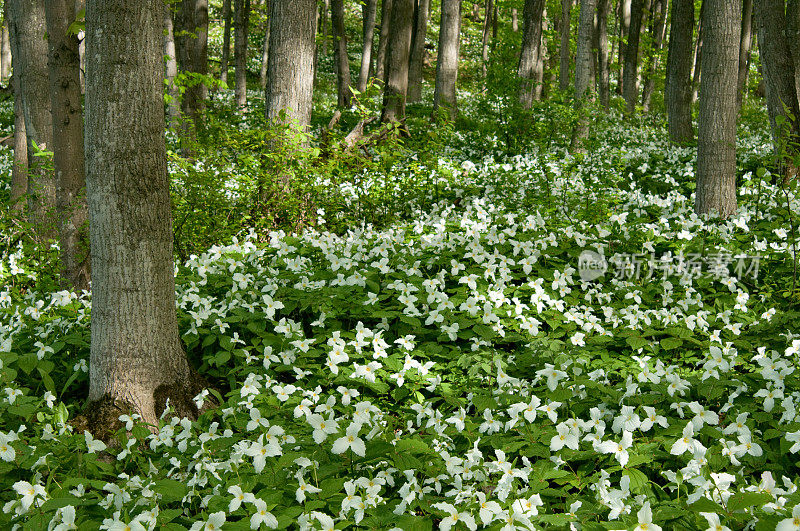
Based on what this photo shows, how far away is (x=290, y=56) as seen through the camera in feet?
22.7

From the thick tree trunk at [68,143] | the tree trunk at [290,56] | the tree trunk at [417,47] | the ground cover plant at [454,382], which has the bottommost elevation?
the ground cover plant at [454,382]

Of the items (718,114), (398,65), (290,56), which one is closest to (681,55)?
(718,114)

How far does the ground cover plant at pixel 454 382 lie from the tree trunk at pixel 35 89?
568 millimetres

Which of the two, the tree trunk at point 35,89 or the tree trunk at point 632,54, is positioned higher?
the tree trunk at point 632,54

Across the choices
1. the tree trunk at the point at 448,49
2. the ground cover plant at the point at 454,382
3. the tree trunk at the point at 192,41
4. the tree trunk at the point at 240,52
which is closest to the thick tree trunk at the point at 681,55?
the tree trunk at the point at 448,49

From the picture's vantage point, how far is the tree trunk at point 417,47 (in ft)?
48.2

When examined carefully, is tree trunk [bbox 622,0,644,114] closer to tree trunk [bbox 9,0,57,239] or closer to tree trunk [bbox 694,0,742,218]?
tree trunk [bbox 694,0,742,218]

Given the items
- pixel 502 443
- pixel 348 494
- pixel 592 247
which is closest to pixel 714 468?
pixel 502 443

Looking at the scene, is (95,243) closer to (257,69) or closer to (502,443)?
(502,443)

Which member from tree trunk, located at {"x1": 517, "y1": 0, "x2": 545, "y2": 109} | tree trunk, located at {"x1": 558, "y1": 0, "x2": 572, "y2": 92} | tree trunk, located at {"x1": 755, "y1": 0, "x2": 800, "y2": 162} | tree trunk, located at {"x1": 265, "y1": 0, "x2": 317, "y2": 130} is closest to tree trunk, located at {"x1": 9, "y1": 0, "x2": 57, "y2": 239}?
tree trunk, located at {"x1": 265, "y1": 0, "x2": 317, "y2": 130}

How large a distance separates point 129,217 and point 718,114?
590 centimetres

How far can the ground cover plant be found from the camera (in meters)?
2.43

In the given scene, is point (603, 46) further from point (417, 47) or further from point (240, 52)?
point (240, 52)

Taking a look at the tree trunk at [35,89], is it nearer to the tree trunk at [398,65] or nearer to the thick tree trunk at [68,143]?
the thick tree trunk at [68,143]
